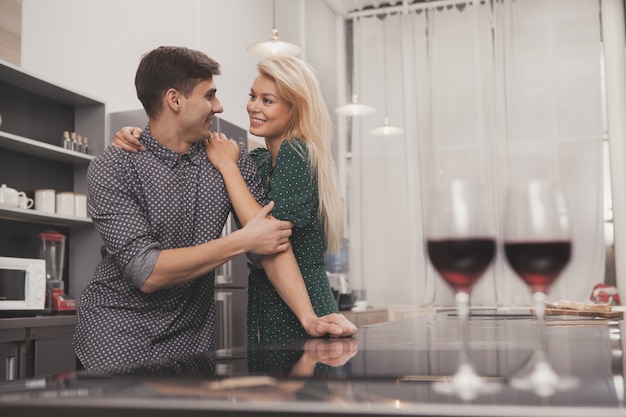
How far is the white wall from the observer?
352 cm

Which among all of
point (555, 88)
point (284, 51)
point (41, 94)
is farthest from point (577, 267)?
point (41, 94)

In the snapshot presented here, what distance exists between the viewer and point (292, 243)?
1814 mm

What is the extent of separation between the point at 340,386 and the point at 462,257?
6.7 inches

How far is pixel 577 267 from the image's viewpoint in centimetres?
590

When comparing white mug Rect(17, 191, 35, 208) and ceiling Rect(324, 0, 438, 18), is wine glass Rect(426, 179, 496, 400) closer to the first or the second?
white mug Rect(17, 191, 35, 208)

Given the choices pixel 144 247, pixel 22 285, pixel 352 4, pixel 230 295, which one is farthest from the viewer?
pixel 352 4

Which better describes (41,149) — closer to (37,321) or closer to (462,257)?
(37,321)

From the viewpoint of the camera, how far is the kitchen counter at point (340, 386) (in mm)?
528

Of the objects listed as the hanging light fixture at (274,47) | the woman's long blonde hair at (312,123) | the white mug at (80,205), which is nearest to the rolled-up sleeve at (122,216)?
the woman's long blonde hair at (312,123)

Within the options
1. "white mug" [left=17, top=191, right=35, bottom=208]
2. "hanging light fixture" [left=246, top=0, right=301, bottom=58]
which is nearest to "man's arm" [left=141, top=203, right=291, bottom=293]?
"white mug" [left=17, top=191, right=35, bottom=208]

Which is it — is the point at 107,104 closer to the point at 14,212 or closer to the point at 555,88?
the point at 14,212

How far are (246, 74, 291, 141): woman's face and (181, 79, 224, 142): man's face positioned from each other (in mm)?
137

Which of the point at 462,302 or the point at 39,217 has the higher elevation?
the point at 39,217

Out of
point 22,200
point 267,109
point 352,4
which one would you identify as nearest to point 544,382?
point 267,109
